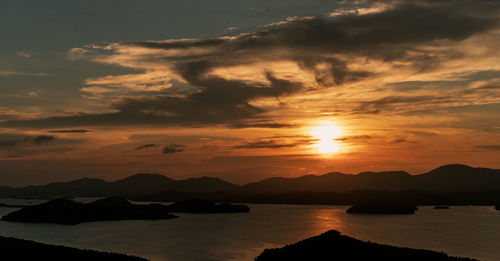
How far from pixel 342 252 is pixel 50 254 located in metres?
41.3

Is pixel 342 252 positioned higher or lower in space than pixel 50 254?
higher

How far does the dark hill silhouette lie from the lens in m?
62.3

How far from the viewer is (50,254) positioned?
66.6 meters

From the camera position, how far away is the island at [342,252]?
174 feet

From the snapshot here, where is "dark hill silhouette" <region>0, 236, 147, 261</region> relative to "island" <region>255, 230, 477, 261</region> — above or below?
below

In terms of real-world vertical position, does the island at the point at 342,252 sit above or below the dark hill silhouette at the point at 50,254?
above

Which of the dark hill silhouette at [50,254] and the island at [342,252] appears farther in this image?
the dark hill silhouette at [50,254]

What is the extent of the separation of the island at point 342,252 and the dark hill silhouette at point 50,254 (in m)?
20.8

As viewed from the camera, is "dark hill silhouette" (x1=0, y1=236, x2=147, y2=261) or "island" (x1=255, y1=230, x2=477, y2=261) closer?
"island" (x1=255, y1=230, x2=477, y2=261)

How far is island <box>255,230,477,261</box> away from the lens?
2092 inches

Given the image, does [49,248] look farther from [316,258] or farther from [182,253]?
[316,258]

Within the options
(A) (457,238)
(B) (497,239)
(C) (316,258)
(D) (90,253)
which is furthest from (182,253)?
(B) (497,239)

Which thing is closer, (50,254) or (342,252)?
(342,252)

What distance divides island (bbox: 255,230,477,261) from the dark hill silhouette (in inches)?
817
